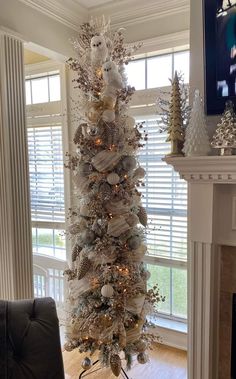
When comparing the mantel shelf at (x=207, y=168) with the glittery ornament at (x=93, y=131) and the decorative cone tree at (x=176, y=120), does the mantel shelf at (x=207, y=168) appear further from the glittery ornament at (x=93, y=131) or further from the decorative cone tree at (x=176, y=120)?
the glittery ornament at (x=93, y=131)

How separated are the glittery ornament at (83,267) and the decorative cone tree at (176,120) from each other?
35.1 inches

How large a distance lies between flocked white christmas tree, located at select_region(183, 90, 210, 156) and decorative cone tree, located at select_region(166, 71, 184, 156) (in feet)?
0.28

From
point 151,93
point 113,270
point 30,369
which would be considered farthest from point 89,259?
point 151,93

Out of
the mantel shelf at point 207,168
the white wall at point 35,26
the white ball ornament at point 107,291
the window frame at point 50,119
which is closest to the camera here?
the mantel shelf at point 207,168

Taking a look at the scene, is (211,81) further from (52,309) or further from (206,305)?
(52,309)

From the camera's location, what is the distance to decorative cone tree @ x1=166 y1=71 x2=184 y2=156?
186cm

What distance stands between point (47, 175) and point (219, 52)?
2101 mm

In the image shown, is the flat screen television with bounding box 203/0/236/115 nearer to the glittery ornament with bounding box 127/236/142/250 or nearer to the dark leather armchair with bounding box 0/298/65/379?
the glittery ornament with bounding box 127/236/142/250

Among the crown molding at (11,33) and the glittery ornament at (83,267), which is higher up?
the crown molding at (11,33)

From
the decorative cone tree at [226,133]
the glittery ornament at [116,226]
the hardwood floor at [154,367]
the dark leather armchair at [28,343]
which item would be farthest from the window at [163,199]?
the dark leather armchair at [28,343]

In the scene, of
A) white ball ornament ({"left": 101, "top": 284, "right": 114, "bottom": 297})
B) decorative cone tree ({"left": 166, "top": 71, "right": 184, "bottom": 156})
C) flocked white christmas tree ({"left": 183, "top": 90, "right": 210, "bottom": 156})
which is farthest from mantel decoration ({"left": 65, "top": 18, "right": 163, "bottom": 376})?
flocked white christmas tree ({"left": 183, "top": 90, "right": 210, "bottom": 156})

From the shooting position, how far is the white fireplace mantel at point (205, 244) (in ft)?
5.97

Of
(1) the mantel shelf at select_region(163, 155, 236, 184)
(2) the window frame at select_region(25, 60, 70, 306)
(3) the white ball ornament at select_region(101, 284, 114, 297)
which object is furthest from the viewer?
(2) the window frame at select_region(25, 60, 70, 306)

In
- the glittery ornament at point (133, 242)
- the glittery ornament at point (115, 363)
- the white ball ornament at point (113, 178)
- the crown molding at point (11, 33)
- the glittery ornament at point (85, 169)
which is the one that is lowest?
the glittery ornament at point (115, 363)
